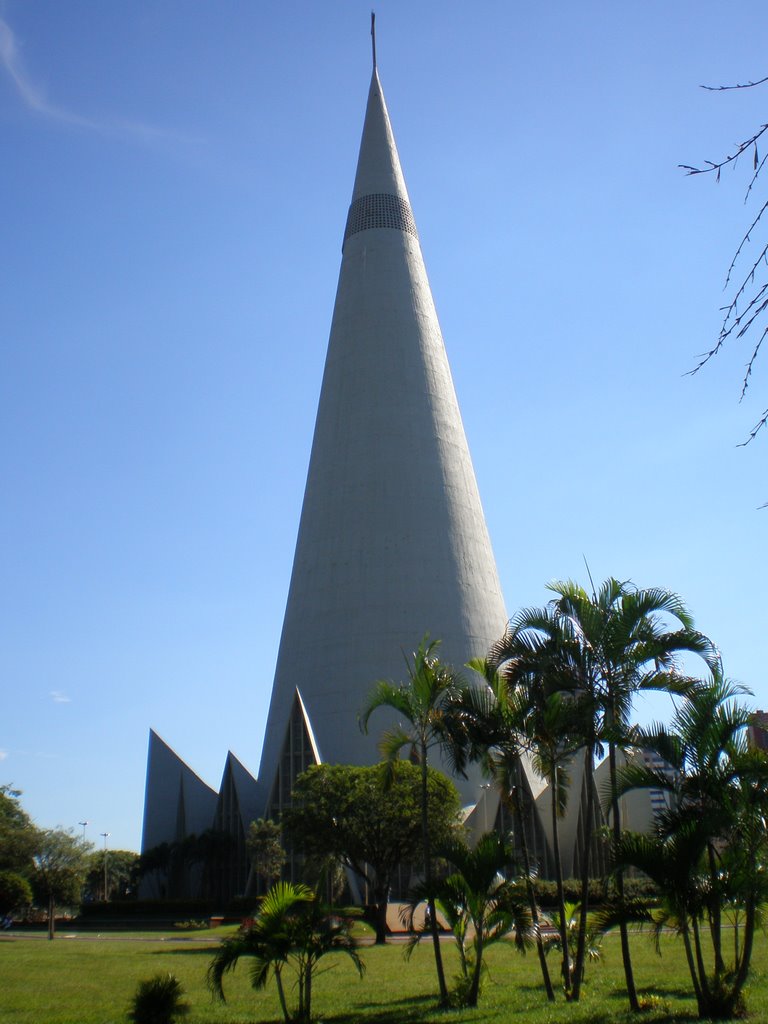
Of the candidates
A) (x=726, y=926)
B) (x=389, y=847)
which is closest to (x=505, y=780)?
(x=726, y=926)

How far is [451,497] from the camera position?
4091cm

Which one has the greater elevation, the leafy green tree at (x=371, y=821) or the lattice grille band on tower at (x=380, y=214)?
the lattice grille band on tower at (x=380, y=214)

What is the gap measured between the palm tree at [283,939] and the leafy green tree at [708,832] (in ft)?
12.2

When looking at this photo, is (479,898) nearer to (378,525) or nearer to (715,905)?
(715,905)

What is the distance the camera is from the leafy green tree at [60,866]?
34250 mm

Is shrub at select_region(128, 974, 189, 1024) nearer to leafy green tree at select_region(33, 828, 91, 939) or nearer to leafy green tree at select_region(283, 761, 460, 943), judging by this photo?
leafy green tree at select_region(283, 761, 460, 943)

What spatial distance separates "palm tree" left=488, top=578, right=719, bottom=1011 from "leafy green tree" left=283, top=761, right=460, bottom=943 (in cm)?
1266

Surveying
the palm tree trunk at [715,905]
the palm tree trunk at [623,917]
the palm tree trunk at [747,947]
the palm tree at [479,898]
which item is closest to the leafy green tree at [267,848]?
the palm tree at [479,898]

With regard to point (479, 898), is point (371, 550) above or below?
above

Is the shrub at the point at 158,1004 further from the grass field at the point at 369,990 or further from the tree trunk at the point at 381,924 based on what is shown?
the tree trunk at the point at 381,924

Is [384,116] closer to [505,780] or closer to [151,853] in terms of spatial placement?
[151,853]

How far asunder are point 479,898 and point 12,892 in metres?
22.3

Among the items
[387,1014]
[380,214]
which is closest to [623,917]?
[387,1014]

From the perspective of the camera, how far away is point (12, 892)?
100 feet
